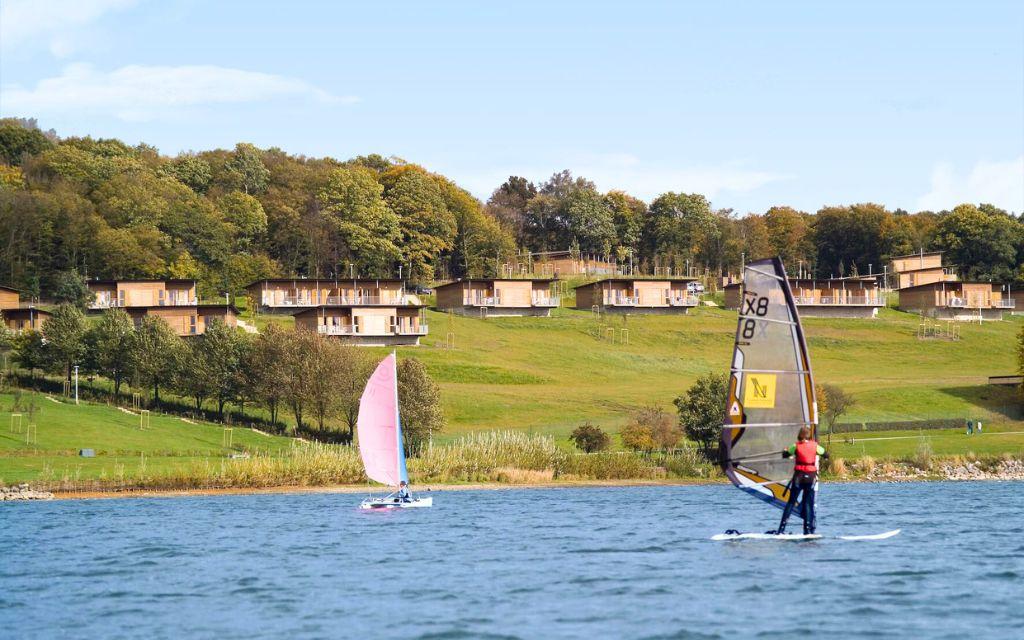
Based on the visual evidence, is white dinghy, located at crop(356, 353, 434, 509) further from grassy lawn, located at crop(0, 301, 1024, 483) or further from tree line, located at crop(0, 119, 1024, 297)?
tree line, located at crop(0, 119, 1024, 297)

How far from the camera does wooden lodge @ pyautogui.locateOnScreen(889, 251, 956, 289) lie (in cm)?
16550

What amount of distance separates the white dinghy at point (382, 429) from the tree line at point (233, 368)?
69.8ft

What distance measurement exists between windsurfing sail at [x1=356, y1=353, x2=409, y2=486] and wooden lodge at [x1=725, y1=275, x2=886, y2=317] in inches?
4007

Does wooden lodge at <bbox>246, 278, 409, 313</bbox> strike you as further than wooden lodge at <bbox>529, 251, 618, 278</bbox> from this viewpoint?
No

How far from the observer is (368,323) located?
382ft

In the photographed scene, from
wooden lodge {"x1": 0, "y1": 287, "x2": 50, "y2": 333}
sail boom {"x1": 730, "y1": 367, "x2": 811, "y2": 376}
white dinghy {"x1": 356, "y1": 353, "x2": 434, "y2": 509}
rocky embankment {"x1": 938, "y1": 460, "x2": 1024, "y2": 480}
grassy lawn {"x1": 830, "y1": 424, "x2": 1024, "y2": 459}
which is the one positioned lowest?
rocky embankment {"x1": 938, "y1": 460, "x2": 1024, "y2": 480}

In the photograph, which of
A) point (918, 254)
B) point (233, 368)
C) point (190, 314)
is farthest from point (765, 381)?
point (918, 254)

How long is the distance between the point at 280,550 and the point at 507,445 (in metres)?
25.8

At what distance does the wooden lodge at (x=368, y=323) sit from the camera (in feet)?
378

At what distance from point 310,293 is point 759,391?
101 m

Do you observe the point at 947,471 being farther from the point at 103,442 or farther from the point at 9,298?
the point at 9,298

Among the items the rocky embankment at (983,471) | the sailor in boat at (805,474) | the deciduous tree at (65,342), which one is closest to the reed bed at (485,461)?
the rocky embankment at (983,471)

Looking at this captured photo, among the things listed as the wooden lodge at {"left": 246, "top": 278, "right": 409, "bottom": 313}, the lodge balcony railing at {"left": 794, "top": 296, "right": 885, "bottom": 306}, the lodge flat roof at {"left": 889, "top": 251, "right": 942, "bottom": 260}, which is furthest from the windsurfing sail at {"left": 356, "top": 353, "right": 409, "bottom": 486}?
the lodge flat roof at {"left": 889, "top": 251, "right": 942, "bottom": 260}

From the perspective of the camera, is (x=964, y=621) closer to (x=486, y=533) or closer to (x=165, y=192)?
(x=486, y=533)
